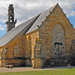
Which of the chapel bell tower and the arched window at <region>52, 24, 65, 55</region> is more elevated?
the chapel bell tower

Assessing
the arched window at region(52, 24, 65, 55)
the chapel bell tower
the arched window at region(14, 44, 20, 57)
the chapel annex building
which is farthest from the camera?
the chapel bell tower

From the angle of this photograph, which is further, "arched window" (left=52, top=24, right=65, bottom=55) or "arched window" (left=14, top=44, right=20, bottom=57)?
"arched window" (left=14, top=44, right=20, bottom=57)

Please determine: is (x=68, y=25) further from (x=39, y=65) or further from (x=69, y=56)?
(x=39, y=65)

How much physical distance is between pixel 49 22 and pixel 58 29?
2.10 m

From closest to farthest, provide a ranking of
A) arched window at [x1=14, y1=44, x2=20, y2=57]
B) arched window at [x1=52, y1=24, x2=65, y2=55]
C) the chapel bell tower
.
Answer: arched window at [x1=52, y1=24, x2=65, y2=55]
arched window at [x1=14, y1=44, x2=20, y2=57]
the chapel bell tower

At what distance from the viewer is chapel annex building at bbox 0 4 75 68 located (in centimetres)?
2403

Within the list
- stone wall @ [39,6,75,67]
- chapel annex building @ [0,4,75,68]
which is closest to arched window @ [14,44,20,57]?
chapel annex building @ [0,4,75,68]

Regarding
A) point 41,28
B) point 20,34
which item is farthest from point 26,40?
point 41,28

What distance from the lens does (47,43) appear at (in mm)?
24266

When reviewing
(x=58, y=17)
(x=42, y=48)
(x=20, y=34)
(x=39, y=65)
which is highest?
(x=58, y=17)

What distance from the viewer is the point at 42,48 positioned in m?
22.4

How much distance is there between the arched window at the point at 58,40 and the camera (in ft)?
82.1

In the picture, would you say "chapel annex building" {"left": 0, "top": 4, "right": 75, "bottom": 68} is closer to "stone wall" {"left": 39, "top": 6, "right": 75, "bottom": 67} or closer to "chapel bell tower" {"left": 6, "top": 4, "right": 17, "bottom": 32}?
"stone wall" {"left": 39, "top": 6, "right": 75, "bottom": 67}

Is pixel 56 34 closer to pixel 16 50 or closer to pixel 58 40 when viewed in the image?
pixel 58 40
